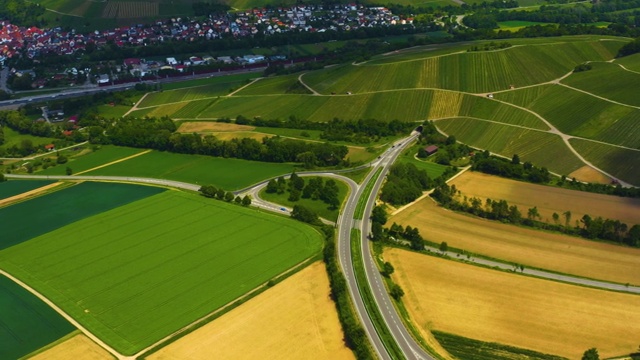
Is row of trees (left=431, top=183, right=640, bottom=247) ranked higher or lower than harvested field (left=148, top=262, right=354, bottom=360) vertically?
higher

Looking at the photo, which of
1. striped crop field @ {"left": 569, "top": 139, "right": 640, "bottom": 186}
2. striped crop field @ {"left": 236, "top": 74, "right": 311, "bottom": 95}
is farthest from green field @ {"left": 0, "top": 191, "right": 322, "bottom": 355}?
striped crop field @ {"left": 236, "top": 74, "right": 311, "bottom": 95}

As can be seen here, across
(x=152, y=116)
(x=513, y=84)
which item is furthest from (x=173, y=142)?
(x=513, y=84)

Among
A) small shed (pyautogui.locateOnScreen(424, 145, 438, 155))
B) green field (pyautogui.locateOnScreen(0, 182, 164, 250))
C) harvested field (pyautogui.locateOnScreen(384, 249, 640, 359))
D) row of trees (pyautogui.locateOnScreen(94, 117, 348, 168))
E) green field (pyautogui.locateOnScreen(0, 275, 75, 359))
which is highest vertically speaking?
row of trees (pyautogui.locateOnScreen(94, 117, 348, 168))

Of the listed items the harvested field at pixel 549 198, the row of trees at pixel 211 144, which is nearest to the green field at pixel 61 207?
the row of trees at pixel 211 144

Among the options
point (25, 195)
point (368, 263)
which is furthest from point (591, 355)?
point (25, 195)

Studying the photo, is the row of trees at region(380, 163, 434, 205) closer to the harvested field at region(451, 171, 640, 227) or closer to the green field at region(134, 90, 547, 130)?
the harvested field at region(451, 171, 640, 227)

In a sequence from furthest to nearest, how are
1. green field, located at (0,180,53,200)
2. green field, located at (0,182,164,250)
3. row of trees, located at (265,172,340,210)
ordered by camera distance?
green field, located at (0,180,53,200)
row of trees, located at (265,172,340,210)
green field, located at (0,182,164,250)

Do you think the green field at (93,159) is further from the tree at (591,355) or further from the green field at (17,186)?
the tree at (591,355)

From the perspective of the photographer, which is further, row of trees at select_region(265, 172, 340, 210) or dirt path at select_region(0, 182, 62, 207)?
dirt path at select_region(0, 182, 62, 207)
